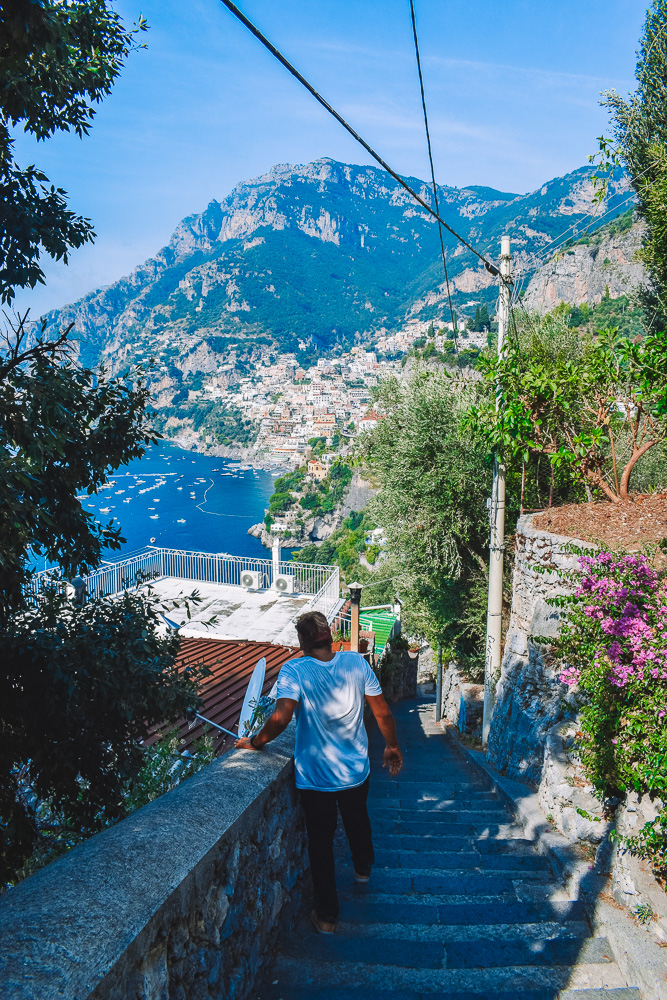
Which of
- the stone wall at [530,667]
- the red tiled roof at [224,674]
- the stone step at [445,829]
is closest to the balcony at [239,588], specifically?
the red tiled roof at [224,674]

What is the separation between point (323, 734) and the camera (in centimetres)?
250

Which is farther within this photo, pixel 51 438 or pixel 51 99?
pixel 51 99

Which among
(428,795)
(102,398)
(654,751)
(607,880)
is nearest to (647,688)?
(654,751)

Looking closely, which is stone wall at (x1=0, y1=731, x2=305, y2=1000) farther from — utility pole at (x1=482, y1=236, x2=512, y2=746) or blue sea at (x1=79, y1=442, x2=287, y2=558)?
blue sea at (x1=79, y1=442, x2=287, y2=558)

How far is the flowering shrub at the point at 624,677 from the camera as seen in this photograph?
2711 mm

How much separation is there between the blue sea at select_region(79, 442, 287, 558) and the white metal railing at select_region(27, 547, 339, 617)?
46.4 m

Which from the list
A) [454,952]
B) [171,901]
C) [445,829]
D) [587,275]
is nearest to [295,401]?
[587,275]

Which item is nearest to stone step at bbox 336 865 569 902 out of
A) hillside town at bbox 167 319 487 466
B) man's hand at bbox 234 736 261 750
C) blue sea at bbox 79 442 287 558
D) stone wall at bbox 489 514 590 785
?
man's hand at bbox 234 736 261 750

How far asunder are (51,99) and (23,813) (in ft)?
12.9

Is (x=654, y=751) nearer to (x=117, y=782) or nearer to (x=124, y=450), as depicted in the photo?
(x=117, y=782)

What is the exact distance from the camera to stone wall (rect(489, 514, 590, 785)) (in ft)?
17.7

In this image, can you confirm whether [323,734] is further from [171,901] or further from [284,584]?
[284,584]

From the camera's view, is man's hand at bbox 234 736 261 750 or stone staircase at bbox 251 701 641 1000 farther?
man's hand at bbox 234 736 261 750

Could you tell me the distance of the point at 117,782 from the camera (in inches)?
121
